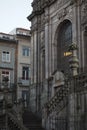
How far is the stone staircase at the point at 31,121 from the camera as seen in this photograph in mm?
23678

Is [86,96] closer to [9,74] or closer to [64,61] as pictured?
[64,61]

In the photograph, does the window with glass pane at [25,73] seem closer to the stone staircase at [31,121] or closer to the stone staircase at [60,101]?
the stone staircase at [31,121]

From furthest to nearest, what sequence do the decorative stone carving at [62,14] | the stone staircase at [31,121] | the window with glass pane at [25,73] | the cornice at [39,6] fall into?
the window with glass pane at [25,73] < the cornice at [39,6] < the decorative stone carving at [62,14] < the stone staircase at [31,121]

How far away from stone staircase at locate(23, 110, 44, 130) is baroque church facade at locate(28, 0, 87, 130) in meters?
1.06

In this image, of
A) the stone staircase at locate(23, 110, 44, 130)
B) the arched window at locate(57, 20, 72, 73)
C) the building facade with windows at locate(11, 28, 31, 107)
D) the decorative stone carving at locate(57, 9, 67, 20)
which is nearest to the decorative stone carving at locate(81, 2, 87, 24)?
the decorative stone carving at locate(57, 9, 67, 20)

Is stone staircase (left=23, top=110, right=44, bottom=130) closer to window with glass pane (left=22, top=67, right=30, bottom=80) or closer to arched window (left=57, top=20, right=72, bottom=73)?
arched window (left=57, top=20, right=72, bottom=73)

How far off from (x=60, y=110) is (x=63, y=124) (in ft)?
3.17

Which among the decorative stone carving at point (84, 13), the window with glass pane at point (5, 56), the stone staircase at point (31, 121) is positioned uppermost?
the decorative stone carving at point (84, 13)

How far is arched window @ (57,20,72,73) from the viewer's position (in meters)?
27.9

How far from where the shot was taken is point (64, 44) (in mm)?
28672

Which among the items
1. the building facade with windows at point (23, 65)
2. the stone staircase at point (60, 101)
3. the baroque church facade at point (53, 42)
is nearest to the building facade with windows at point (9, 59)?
the building facade with windows at point (23, 65)

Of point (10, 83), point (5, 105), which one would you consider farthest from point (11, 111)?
point (10, 83)

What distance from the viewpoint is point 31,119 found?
2675 cm

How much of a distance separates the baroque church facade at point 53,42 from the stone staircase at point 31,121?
3.47ft
